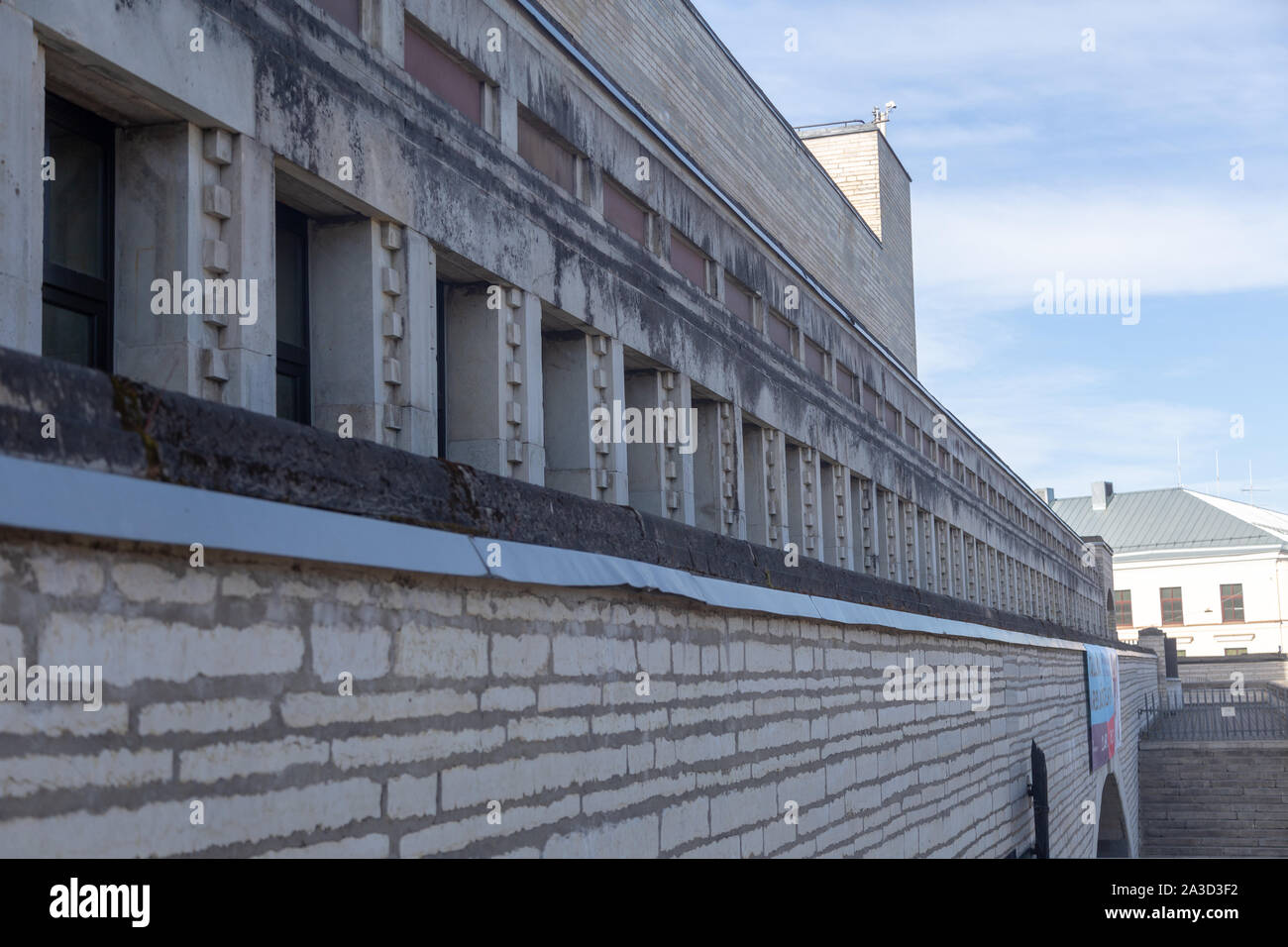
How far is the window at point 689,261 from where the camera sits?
15.3m

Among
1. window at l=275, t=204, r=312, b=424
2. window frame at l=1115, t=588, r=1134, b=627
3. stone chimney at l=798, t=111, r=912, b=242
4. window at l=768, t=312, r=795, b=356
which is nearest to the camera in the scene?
window at l=275, t=204, r=312, b=424

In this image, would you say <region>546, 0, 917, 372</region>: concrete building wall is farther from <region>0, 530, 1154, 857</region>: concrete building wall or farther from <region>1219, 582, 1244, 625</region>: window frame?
<region>1219, 582, 1244, 625</region>: window frame

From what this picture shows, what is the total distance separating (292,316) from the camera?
32.1ft

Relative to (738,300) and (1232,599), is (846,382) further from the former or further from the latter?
(1232,599)

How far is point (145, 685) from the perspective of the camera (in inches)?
168

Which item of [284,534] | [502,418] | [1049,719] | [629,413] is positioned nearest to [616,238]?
[629,413]

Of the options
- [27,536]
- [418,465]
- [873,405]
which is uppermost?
[873,405]

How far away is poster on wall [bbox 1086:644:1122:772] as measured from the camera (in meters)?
25.9

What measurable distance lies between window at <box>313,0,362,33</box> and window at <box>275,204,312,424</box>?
4.30ft

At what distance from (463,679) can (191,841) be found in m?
1.70

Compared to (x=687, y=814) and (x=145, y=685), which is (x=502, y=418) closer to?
(x=687, y=814)
